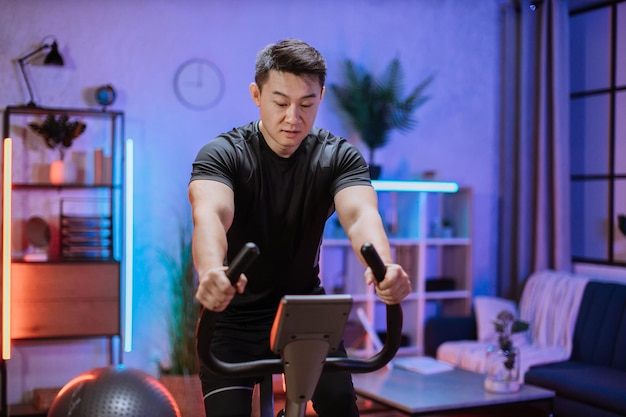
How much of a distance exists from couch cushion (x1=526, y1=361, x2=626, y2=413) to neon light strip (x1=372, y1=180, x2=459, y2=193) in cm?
131

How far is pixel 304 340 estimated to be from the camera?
1656 mm

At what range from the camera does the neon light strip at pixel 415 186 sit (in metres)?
5.23

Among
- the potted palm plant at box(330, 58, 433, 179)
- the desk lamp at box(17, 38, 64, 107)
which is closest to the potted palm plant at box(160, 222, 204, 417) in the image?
the desk lamp at box(17, 38, 64, 107)

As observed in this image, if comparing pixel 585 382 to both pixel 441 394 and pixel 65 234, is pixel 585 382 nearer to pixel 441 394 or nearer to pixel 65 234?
pixel 441 394

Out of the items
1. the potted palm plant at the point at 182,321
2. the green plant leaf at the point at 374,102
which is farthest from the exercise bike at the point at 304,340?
the green plant leaf at the point at 374,102

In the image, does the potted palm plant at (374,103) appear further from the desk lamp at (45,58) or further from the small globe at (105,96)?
the desk lamp at (45,58)

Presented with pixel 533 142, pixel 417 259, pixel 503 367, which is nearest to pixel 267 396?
pixel 503 367

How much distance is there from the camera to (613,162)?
5484 mm

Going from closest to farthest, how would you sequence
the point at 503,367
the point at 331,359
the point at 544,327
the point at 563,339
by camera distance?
the point at 331,359
the point at 503,367
the point at 563,339
the point at 544,327

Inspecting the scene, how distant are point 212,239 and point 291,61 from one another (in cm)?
53

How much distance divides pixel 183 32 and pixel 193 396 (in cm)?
233

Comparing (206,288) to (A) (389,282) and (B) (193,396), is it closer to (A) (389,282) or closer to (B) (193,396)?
(A) (389,282)

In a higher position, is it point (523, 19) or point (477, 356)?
point (523, 19)

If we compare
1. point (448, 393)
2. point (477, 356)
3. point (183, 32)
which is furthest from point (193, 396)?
point (183, 32)
